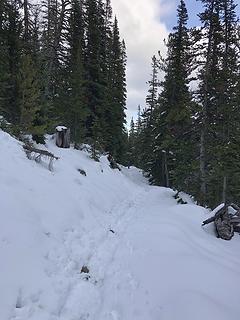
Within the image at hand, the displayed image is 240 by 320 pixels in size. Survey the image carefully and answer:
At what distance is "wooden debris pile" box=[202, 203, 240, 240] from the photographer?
1234cm

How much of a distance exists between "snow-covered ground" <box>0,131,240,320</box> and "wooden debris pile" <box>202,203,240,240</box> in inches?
11.9

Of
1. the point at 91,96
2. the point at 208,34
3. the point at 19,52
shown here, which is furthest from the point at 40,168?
the point at 91,96

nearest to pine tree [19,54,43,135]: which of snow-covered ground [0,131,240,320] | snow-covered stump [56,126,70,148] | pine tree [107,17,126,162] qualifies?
snow-covered stump [56,126,70,148]

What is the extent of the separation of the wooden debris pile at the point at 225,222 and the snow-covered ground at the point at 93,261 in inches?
11.9

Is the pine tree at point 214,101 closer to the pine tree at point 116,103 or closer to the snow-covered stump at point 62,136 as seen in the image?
the snow-covered stump at point 62,136

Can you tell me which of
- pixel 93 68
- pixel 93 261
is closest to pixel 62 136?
pixel 93 68

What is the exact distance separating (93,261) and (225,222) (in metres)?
5.70

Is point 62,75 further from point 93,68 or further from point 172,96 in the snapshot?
point 172,96

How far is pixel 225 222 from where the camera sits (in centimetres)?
1259

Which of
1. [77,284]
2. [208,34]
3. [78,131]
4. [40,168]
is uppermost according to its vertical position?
[208,34]

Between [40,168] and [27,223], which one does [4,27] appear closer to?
[40,168]

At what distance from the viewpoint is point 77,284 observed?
23.9ft

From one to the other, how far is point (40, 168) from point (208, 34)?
13870 mm

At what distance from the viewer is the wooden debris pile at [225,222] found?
1234cm
